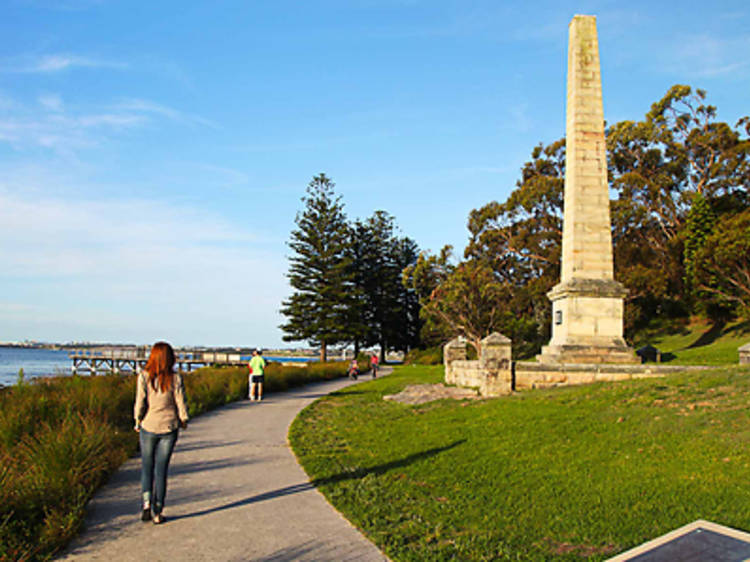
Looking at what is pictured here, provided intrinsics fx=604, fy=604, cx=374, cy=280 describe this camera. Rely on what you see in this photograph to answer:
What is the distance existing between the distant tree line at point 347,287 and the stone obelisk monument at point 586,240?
37090 millimetres

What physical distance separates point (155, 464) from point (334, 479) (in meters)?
2.44

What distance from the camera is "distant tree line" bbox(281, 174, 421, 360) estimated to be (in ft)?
174

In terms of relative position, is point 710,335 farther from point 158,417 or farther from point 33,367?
point 33,367

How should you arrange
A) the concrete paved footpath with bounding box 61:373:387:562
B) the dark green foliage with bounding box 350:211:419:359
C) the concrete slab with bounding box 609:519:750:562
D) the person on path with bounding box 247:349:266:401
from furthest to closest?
the dark green foliage with bounding box 350:211:419:359, the person on path with bounding box 247:349:266:401, the concrete paved footpath with bounding box 61:373:387:562, the concrete slab with bounding box 609:519:750:562

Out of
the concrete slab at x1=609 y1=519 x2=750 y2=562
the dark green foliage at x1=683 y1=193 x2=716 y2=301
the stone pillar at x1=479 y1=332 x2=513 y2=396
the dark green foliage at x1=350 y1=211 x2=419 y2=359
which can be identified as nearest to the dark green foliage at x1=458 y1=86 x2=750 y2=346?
the dark green foliage at x1=683 y1=193 x2=716 y2=301

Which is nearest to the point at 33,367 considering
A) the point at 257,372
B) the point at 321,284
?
the point at 321,284

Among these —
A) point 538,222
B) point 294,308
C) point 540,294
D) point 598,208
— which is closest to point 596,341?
point 598,208

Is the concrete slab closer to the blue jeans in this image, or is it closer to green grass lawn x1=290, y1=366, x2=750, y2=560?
green grass lawn x1=290, y1=366, x2=750, y2=560

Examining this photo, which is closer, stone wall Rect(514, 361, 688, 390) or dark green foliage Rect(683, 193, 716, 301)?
stone wall Rect(514, 361, 688, 390)

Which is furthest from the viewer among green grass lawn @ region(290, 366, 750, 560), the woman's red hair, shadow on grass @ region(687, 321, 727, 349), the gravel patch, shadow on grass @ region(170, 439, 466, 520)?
shadow on grass @ region(687, 321, 727, 349)

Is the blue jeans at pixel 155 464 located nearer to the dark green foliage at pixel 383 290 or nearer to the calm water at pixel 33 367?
the calm water at pixel 33 367

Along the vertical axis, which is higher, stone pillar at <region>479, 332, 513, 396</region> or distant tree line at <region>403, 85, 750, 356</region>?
distant tree line at <region>403, 85, 750, 356</region>

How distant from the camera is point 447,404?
14258 millimetres

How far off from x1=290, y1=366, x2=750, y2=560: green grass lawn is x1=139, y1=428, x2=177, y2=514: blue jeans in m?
1.83
